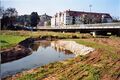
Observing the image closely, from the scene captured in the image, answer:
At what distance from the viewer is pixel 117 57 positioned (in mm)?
26453

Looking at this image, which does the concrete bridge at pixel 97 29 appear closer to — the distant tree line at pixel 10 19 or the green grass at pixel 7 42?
the green grass at pixel 7 42

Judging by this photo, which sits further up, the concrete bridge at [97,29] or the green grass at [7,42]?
the concrete bridge at [97,29]

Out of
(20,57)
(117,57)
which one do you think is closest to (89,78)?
(117,57)

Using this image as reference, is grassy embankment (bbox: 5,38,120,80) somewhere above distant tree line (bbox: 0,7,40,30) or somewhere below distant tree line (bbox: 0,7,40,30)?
below

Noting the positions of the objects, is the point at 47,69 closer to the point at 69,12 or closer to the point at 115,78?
the point at 115,78

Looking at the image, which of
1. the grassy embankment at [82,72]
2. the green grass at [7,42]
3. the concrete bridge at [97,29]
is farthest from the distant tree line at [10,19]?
the grassy embankment at [82,72]

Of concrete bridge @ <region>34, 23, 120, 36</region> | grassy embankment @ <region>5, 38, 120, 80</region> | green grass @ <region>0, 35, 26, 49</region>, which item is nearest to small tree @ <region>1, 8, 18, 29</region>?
concrete bridge @ <region>34, 23, 120, 36</region>

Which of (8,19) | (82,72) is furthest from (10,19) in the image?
(82,72)

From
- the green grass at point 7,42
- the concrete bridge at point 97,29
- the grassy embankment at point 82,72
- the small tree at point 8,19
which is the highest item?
the small tree at point 8,19

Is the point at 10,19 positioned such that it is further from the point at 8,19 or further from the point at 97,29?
the point at 97,29

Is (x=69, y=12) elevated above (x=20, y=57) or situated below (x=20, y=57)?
above

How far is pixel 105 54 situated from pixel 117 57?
2.32m

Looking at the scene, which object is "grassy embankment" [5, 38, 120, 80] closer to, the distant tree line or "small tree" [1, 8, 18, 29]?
the distant tree line

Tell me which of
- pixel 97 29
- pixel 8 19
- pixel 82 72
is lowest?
pixel 82 72
